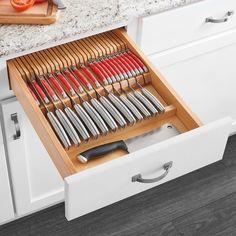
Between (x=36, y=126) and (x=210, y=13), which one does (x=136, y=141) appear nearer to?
(x=36, y=126)

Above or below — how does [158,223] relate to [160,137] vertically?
below

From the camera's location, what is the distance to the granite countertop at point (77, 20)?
1201mm

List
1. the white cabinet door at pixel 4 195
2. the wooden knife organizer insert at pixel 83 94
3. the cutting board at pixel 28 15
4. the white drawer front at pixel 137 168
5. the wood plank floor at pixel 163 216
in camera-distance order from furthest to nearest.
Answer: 1. the wood plank floor at pixel 163 216
2. the white cabinet door at pixel 4 195
3. the cutting board at pixel 28 15
4. the wooden knife organizer insert at pixel 83 94
5. the white drawer front at pixel 137 168

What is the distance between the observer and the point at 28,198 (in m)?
1.63

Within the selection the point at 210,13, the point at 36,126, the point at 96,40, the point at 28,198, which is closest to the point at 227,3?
the point at 210,13

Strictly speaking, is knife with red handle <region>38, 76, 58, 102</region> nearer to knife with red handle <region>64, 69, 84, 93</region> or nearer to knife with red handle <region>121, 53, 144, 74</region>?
knife with red handle <region>64, 69, 84, 93</region>

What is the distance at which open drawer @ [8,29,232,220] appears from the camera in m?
1.01

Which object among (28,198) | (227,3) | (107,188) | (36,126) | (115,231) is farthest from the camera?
(115,231)

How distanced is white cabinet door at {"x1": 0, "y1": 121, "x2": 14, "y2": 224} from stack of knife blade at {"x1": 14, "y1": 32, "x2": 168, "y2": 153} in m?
0.23

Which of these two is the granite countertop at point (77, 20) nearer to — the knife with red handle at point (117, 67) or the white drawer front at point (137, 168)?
the knife with red handle at point (117, 67)

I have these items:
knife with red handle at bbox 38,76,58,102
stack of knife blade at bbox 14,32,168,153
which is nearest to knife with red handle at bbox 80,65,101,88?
stack of knife blade at bbox 14,32,168,153

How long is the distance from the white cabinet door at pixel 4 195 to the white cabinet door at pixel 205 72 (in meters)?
0.49

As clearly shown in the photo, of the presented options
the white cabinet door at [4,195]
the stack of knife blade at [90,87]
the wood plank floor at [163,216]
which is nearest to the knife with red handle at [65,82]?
the stack of knife blade at [90,87]

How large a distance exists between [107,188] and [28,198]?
25.7 inches
